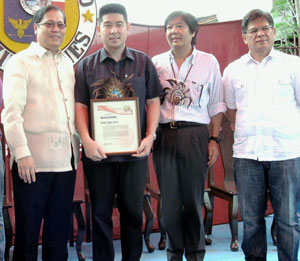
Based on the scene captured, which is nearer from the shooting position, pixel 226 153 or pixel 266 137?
pixel 266 137

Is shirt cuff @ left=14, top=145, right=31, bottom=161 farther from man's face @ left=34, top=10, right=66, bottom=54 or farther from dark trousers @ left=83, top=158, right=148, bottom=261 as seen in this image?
man's face @ left=34, top=10, right=66, bottom=54

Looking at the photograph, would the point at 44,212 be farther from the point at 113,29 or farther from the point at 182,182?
the point at 113,29

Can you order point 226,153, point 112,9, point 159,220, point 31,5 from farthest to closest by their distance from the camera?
point 226,153 < point 159,220 < point 31,5 < point 112,9

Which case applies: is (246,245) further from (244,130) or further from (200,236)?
(244,130)

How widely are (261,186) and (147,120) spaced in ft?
2.66

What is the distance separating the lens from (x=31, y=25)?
3.38m

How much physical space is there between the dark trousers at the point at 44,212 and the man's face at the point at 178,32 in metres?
1.04

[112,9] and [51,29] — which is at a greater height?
[112,9]

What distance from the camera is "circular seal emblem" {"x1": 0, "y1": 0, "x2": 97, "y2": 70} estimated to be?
3.31 meters

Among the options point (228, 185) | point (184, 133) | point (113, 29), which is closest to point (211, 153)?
point (184, 133)

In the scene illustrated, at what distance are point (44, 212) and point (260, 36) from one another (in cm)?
166

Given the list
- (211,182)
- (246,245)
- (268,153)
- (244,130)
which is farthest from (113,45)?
(211,182)

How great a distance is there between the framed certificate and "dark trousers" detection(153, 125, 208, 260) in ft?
1.00

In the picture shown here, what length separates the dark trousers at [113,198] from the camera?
2.38 m
